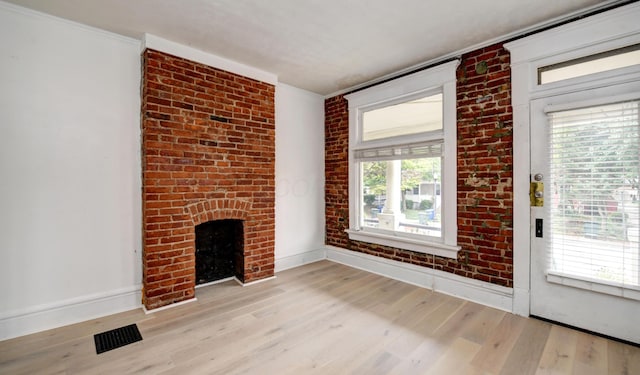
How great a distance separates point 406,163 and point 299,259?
2278 mm

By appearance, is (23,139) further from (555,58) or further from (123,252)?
(555,58)

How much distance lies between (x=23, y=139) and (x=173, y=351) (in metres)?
2.31

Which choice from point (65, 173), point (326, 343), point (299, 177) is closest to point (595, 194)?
point (326, 343)

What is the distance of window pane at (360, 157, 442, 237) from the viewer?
3.51m

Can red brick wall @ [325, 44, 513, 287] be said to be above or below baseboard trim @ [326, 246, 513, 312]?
above

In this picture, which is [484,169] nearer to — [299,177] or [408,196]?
[408,196]

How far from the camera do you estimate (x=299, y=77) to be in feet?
13.2

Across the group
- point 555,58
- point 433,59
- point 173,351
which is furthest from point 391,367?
point 433,59

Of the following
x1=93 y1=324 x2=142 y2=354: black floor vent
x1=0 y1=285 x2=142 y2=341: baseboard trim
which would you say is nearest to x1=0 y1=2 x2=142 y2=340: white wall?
x1=0 y1=285 x2=142 y2=341: baseboard trim

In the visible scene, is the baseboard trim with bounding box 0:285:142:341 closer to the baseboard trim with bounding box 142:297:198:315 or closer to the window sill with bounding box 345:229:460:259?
the baseboard trim with bounding box 142:297:198:315

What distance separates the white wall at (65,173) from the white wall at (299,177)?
1910mm

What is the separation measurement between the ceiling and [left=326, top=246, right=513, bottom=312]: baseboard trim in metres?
2.68

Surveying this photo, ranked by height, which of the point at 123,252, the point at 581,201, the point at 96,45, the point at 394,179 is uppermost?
the point at 96,45

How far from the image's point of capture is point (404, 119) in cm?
384
